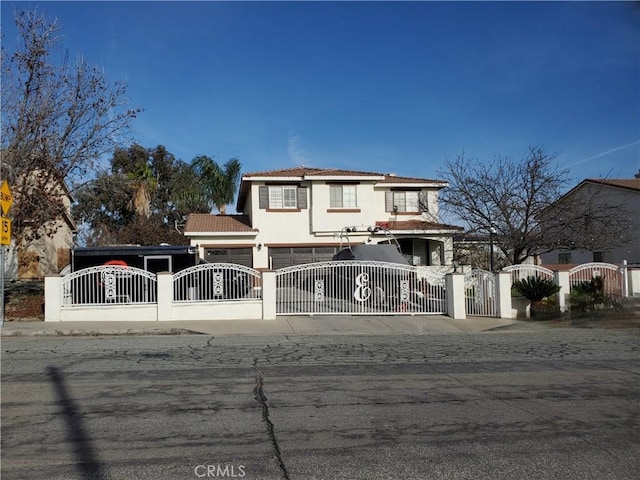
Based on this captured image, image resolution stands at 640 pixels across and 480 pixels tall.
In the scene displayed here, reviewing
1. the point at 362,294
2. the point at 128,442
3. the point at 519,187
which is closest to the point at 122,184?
the point at 362,294

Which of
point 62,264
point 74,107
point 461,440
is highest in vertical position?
point 74,107

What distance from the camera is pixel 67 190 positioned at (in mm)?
19438

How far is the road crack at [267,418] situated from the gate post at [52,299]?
9.19 m

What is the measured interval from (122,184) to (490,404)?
20.0m

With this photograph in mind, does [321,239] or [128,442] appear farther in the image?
[321,239]

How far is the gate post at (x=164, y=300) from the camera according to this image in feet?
52.2

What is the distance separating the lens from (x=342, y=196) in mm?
28891

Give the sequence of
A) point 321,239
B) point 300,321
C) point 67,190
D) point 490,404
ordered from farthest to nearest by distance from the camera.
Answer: point 321,239 < point 67,190 < point 300,321 < point 490,404

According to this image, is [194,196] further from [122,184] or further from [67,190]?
[67,190]

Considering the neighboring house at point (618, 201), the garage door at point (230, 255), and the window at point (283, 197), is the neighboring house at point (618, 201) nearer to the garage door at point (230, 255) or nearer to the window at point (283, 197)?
the window at point (283, 197)

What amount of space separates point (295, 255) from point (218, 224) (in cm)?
442

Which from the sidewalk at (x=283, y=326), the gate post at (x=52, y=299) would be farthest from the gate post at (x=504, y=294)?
the gate post at (x=52, y=299)

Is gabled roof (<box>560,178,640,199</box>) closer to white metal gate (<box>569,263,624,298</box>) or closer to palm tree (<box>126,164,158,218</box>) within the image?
white metal gate (<box>569,263,624,298</box>)

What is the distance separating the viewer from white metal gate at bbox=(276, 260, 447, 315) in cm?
1705
